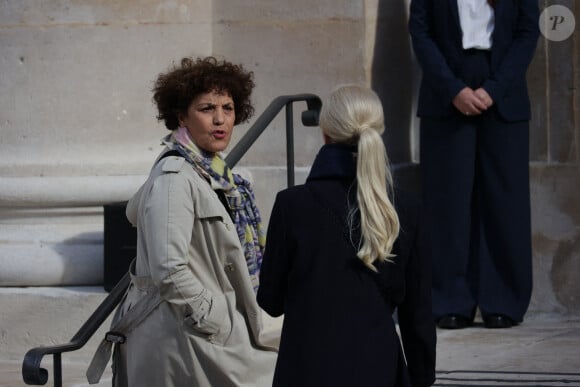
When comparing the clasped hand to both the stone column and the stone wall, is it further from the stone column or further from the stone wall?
the stone column

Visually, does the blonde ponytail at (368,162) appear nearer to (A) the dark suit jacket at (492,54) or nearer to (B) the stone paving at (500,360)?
(B) the stone paving at (500,360)

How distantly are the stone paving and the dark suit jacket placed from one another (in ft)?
3.56

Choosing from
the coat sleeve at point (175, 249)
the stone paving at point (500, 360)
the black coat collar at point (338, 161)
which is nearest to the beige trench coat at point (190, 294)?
the coat sleeve at point (175, 249)

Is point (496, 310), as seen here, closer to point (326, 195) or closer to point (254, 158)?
point (254, 158)

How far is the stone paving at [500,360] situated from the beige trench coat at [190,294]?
149cm

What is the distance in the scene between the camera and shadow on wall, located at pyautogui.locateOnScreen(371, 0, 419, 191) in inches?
296

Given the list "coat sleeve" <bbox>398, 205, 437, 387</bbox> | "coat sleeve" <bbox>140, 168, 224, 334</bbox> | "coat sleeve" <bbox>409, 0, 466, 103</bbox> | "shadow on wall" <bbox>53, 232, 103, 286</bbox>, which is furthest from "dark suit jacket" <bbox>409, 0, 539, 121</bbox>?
"coat sleeve" <bbox>398, 205, 437, 387</bbox>

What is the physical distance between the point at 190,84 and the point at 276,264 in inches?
44.9

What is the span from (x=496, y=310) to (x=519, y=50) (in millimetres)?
1303

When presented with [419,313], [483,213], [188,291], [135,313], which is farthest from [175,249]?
[483,213]

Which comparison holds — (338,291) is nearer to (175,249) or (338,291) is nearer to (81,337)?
(175,249)

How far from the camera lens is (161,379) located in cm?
420

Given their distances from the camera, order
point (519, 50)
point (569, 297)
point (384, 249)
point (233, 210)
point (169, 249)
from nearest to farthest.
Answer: point (384, 249) → point (169, 249) → point (233, 210) → point (519, 50) → point (569, 297)

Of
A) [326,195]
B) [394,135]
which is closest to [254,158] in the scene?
[394,135]
